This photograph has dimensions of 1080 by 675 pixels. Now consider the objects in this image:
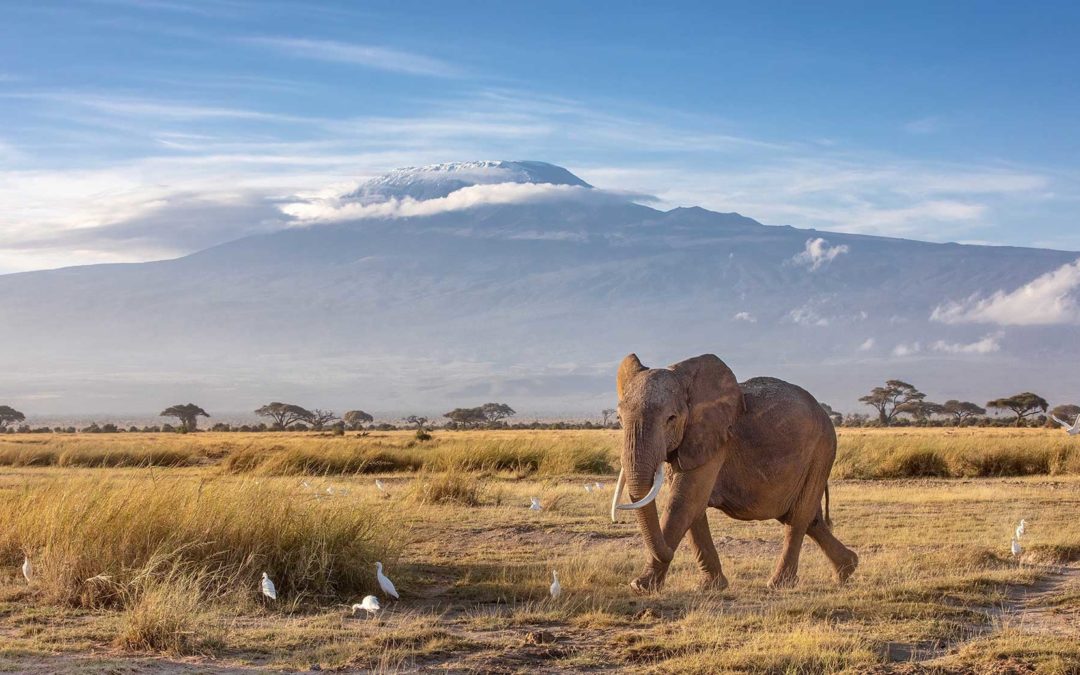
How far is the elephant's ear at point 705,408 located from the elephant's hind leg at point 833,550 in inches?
66.8

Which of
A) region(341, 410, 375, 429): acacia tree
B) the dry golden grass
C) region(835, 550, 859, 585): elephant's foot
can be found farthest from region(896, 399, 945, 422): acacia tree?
region(835, 550, 859, 585): elephant's foot

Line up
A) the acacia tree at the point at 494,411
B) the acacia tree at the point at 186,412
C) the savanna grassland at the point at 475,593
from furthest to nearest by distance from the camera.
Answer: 1. the acacia tree at the point at 494,411
2. the acacia tree at the point at 186,412
3. the savanna grassland at the point at 475,593

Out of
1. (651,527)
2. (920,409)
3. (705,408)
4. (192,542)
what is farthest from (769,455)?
(920,409)

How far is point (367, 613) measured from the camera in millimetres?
11211

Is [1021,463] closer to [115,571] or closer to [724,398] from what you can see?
[724,398]

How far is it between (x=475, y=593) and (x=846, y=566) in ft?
12.2

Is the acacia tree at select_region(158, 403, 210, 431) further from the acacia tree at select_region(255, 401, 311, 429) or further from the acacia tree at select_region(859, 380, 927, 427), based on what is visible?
the acacia tree at select_region(859, 380, 927, 427)

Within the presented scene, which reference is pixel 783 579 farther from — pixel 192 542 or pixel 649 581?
pixel 192 542

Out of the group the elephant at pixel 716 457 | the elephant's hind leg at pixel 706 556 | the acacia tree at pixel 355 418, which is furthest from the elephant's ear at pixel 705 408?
the acacia tree at pixel 355 418

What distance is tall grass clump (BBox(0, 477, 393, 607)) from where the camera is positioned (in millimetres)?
11453

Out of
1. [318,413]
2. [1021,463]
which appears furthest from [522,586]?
[318,413]

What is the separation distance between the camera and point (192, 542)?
1181cm

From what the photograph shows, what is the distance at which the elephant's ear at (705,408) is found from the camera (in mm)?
11648

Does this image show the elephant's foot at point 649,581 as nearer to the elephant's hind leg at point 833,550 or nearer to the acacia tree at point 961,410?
the elephant's hind leg at point 833,550
